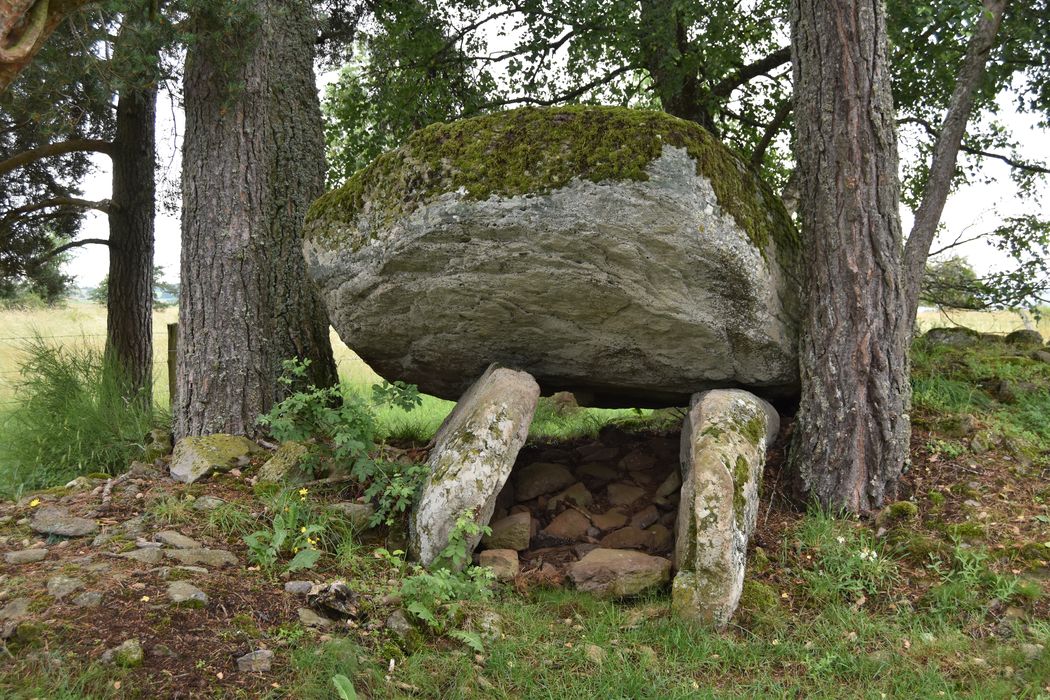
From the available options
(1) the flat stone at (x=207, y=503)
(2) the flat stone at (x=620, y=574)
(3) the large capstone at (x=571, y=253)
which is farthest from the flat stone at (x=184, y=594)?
(3) the large capstone at (x=571, y=253)

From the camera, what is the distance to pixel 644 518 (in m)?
5.39

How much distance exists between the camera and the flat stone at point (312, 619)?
147 inches

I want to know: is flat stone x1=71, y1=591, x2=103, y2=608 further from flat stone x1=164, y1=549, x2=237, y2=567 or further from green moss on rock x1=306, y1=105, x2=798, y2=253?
green moss on rock x1=306, y1=105, x2=798, y2=253

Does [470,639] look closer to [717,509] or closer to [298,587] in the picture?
[298,587]

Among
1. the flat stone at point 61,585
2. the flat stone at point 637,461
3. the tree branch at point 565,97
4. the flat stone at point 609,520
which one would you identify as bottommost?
the flat stone at point 609,520

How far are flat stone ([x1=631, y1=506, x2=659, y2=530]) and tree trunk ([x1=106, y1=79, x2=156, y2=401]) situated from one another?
5882 millimetres

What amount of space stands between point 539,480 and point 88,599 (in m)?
3.17

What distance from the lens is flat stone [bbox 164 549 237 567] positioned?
163 inches

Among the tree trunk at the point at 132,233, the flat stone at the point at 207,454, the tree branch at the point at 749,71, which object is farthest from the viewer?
the tree branch at the point at 749,71

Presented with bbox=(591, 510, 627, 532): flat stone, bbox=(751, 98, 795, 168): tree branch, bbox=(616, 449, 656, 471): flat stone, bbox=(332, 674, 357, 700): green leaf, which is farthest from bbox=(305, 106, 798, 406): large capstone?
bbox=(751, 98, 795, 168): tree branch

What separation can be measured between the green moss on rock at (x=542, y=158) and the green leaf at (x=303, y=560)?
205 cm

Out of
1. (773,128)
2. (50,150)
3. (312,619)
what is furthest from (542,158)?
(50,150)

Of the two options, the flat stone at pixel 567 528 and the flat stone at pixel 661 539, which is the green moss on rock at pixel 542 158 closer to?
the flat stone at pixel 661 539

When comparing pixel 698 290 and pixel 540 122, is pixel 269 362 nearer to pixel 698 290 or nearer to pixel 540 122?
pixel 540 122
